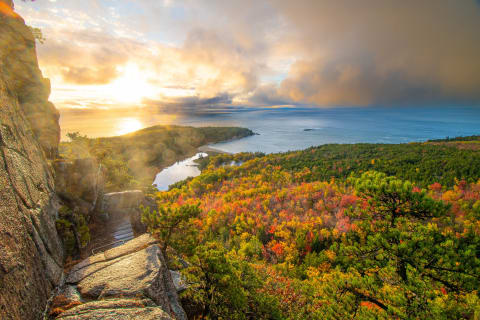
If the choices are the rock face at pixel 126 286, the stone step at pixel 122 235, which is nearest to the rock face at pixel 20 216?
the rock face at pixel 126 286

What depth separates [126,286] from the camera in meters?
5.52

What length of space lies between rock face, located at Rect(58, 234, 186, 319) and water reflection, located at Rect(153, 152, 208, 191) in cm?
5025

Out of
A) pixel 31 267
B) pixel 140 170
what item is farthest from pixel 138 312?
pixel 140 170

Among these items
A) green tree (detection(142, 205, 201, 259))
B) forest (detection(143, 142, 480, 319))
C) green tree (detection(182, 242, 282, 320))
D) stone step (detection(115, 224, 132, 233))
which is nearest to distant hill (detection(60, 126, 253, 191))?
stone step (detection(115, 224, 132, 233))

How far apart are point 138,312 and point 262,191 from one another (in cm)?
3089

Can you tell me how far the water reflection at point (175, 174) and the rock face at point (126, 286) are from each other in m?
50.3

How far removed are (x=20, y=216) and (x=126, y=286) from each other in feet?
10.6

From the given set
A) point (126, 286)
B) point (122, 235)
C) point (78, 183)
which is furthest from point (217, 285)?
point (78, 183)

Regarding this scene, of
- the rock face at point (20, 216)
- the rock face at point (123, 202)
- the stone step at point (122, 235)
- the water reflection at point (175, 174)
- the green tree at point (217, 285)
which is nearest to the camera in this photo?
the rock face at point (20, 216)

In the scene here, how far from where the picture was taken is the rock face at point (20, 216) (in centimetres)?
391

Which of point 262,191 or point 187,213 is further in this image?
point 262,191

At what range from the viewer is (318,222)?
768 inches

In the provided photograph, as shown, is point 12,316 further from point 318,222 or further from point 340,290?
point 318,222

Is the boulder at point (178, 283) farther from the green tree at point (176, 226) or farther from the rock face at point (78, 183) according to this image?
the rock face at point (78, 183)
